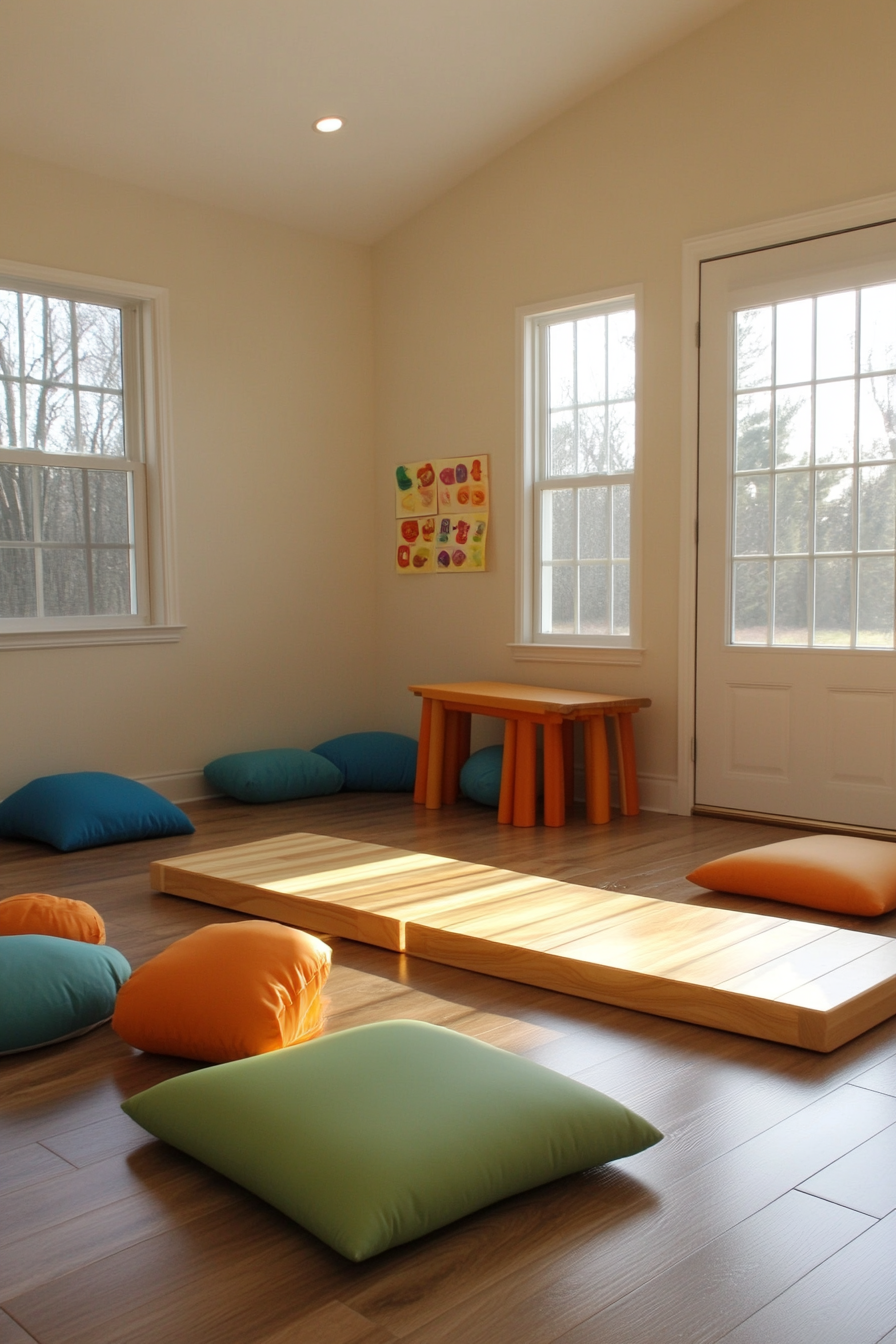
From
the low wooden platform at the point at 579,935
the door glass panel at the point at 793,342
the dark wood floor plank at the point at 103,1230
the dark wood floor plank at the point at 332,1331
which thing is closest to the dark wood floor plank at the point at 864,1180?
the low wooden platform at the point at 579,935

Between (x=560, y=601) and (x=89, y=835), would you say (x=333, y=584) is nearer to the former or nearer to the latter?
(x=560, y=601)

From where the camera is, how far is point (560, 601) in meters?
5.79

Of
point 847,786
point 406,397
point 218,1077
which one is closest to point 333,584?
point 406,397

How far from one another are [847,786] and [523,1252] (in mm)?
3412

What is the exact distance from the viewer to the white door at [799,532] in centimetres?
455

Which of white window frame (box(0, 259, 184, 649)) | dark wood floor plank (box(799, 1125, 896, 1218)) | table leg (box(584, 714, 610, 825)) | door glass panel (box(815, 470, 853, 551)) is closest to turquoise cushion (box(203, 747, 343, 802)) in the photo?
white window frame (box(0, 259, 184, 649))

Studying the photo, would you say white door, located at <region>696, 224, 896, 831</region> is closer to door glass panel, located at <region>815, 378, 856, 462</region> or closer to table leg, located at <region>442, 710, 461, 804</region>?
door glass panel, located at <region>815, 378, 856, 462</region>

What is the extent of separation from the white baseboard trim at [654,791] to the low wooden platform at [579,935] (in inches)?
65.4

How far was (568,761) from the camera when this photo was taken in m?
5.27

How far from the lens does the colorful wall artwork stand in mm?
6031

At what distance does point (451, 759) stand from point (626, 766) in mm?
936

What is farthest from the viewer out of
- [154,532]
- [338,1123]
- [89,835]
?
[154,532]

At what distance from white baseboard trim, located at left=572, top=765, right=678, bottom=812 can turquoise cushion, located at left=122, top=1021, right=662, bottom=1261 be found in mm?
3362

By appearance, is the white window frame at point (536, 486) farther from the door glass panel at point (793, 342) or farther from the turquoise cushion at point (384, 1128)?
the turquoise cushion at point (384, 1128)
